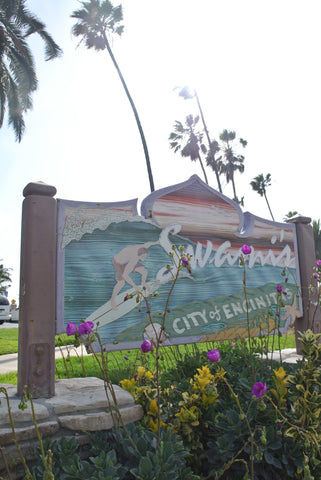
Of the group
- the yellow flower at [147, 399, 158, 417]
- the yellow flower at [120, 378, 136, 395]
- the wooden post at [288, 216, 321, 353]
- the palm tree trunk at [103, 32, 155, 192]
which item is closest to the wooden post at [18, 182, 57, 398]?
the yellow flower at [120, 378, 136, 395]

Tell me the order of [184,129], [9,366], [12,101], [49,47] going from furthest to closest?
[184,129] < [12,101] < [49,47] < [9,366]

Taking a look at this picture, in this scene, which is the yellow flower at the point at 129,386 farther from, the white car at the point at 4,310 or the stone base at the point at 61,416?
the white car at the point at 4,310

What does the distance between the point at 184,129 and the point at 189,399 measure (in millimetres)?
22935

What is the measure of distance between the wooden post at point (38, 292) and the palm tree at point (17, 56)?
1418cm

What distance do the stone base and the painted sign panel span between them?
57 cm

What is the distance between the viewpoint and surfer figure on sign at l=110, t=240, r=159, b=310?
A: 9.79 feet

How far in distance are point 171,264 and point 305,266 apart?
1.76m

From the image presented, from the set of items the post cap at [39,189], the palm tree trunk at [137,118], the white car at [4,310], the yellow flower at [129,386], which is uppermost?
the palm tree trunk at [137,118]

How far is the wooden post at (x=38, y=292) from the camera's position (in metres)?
2.36

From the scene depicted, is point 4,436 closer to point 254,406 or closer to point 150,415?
point 150,415

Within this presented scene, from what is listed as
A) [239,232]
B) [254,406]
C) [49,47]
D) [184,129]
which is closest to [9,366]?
[239,232]

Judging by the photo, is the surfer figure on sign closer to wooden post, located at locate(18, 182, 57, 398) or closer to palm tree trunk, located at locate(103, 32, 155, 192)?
wooden post, located at locate(18, 182, 57, 398)

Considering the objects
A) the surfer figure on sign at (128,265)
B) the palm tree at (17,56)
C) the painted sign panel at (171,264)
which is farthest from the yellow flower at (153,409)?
the palm tree at (17,56)

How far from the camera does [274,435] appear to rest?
190 cm
